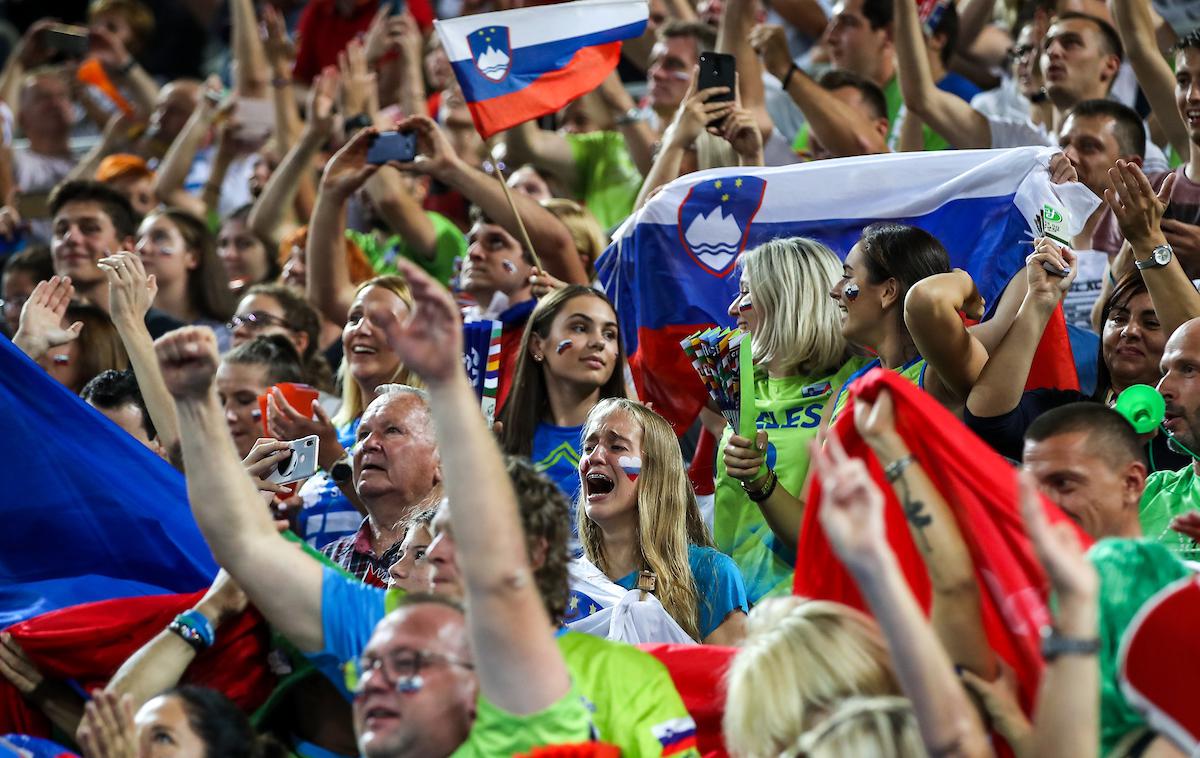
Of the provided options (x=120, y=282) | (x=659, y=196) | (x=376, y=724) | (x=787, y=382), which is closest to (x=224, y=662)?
(x=376, y=724)

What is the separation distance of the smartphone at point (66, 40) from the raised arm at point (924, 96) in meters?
6.02

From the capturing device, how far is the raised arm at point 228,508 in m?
3.50

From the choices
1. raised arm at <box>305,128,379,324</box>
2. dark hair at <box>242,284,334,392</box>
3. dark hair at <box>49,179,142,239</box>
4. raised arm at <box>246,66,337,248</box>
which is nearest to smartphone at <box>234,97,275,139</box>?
raised arm at <box>246,66,337,248</box>

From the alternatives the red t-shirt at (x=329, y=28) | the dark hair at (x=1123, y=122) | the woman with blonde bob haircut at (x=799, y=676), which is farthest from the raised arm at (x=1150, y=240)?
the red t-shirt at (x=329, y=28)

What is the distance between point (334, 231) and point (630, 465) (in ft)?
8.70

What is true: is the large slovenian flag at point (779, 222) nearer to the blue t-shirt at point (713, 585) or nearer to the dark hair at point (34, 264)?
the blue t-shirt at point (713, 585)

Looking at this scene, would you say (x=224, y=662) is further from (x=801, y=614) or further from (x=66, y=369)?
(x=66, y=369)

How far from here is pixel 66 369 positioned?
6.17 m

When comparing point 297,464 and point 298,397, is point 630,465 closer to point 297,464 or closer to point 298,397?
point 297,464

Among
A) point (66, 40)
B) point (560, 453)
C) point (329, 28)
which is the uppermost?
point (329, 28)

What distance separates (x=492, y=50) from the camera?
639 cm

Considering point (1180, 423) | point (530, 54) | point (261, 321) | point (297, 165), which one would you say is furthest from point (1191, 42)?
point (297, 165)

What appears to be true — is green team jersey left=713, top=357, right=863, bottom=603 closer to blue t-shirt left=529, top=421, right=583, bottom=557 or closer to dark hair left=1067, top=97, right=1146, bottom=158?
blue t-shirt left=529, top=421, right=583, bottom=557

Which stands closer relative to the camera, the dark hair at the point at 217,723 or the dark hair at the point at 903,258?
the dark hair at the point at 217,723
